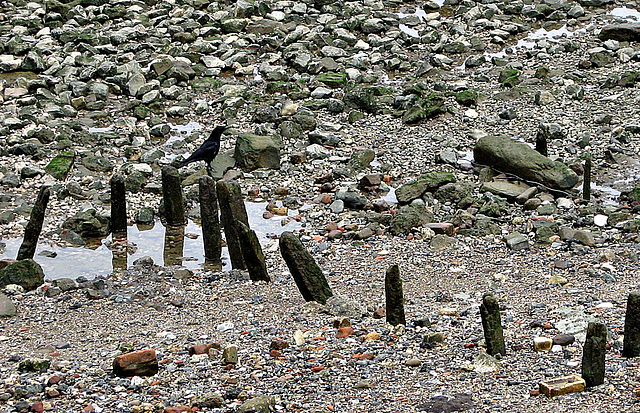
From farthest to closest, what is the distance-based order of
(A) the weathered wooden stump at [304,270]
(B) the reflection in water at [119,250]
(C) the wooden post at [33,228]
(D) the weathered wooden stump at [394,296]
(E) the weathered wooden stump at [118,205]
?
(E) the weathered wooden stump at [118,205] → (B) the reflection in water at [119,250] → (C) the wooden post at [33,228] → (A) the weathered wooden stump at [304,270] → (D) the weathered wooden stump at [394,296]

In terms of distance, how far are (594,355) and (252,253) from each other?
424cm

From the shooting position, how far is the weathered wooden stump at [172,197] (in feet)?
36.4

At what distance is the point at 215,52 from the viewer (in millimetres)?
19172

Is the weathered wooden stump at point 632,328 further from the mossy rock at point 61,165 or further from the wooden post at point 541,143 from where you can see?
the mossy rock at point 61,165

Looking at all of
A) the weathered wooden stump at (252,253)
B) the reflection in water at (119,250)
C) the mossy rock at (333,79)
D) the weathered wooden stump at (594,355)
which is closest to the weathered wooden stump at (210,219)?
the weathered wooden stump at (252,253)

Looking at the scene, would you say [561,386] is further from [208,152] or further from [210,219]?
[208,152]

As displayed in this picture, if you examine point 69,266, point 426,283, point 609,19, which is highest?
point 609,19

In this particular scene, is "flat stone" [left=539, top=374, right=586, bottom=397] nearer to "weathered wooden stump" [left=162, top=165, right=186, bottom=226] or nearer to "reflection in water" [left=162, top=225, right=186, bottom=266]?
"reflection in water" [left=162, top=225, right=186, bottom=266]

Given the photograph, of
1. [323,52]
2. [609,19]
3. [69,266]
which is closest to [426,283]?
[69,266]

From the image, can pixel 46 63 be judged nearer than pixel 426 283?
No

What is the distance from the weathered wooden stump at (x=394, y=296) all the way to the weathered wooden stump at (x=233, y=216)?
9.29 feet

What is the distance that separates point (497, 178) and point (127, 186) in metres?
5.45

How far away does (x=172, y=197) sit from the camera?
1134 centimetres

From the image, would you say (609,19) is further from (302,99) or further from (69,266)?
(69,266)
